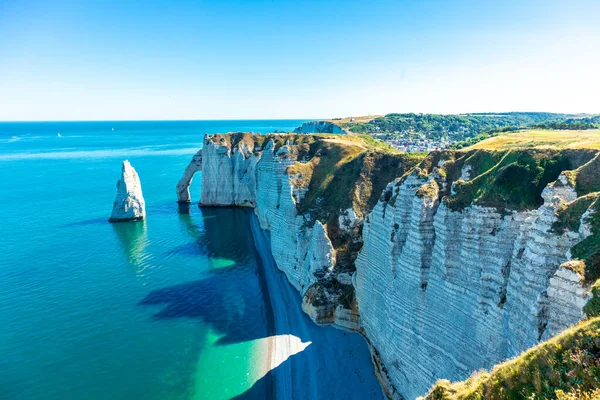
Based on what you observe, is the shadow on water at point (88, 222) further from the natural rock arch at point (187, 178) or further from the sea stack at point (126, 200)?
the natural rock arch at point (187, 178)

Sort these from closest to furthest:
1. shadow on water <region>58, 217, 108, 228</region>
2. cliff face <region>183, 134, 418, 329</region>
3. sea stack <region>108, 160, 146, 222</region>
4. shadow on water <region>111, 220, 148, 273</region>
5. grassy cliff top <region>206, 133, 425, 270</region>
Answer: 1. cliff face <region>183, 134, 418, 329</region>
2. grassy cliff top <region>206, 133, 425, 270</region>
3. shadow on water <region>111, 220, 148, 273</region>
4. shadow on water <region>58, 217, 108, 228</region>
5. sea stack <region>108, 160, 146, 222</region>

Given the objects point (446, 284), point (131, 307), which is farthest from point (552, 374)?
point (131, 307)

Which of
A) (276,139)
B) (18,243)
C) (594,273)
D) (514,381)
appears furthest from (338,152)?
(18,243)

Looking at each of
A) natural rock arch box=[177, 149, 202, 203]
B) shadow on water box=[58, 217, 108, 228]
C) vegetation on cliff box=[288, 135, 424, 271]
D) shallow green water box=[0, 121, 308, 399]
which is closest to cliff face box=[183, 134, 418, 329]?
vegetation on cliff box=[288, 135, 424, 271]

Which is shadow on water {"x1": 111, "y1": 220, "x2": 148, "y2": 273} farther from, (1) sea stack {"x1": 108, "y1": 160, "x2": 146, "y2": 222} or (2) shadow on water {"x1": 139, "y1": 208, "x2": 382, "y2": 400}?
(2) shadow on water {"x1": 139, "y1": 208, "x2": 382, "y2": 400}

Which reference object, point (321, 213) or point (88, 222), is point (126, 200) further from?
point (321, 213)

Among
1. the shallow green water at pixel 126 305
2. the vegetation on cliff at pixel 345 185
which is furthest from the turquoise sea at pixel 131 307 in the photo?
the vegetation on cliff at pixel 345 185

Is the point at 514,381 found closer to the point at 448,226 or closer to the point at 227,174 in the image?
the point at 448,226
